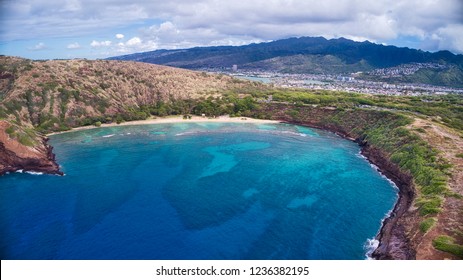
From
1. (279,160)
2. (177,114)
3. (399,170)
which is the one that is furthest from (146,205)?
(177,114)

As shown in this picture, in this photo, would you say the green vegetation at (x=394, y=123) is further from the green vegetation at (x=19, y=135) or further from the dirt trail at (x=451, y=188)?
the green vegetation at (x=19, y=135)

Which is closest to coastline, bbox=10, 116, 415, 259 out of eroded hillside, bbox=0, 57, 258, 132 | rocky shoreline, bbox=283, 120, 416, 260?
rocky shoreline, bbox=283, 120, 416, 260

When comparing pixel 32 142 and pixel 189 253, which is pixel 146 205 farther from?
pixel 32 142

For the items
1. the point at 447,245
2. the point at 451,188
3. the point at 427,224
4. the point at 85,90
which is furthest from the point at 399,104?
the point at 85,90

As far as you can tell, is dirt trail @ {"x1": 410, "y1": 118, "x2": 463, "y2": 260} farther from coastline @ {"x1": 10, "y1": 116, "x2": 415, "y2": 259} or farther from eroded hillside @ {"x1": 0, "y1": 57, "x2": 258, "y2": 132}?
eroded hillside @ {"x1": 0, "y1": 57, "x2": 258, "y2": 132}

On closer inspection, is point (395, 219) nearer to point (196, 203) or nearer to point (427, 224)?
point (427, 224)

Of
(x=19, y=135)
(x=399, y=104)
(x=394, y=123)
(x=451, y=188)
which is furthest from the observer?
(x=399, y=104)
